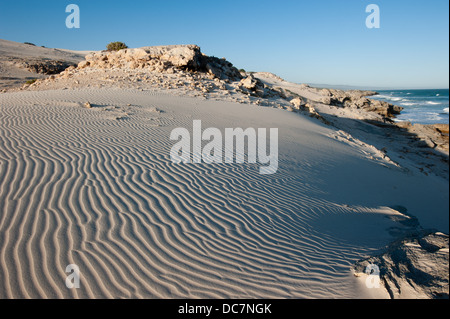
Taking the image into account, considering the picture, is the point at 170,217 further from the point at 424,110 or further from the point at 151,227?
the point at 424,110

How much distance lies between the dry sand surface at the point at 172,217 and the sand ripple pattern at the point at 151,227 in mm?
17

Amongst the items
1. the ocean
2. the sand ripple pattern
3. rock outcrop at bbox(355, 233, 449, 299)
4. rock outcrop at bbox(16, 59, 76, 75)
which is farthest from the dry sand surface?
the ocean

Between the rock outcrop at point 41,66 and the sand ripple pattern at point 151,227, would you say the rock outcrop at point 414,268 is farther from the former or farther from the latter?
the rock outcrop at point 41,66

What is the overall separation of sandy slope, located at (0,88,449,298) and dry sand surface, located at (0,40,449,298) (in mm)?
19

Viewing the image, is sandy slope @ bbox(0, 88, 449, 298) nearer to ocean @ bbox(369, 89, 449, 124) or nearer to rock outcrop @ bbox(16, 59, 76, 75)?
ocean @ bbox(369, 89, 449, 124)

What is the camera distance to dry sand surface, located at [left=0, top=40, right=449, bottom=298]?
9.66 feet

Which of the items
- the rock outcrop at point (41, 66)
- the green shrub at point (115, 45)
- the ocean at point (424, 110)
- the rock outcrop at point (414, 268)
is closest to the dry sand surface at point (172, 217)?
the rock outcrop at point (414, 268)

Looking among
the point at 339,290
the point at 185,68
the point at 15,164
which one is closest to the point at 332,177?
the point at 339,290

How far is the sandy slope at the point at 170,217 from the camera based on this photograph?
116 inches

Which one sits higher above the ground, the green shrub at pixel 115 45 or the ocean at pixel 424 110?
the green shrub at pixel 115 45

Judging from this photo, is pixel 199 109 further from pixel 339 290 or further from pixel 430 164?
pixel 430 164

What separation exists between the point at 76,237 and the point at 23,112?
770cm

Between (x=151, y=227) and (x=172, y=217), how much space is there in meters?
0.39
